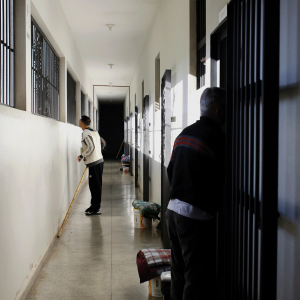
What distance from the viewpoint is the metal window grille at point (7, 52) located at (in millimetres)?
2717

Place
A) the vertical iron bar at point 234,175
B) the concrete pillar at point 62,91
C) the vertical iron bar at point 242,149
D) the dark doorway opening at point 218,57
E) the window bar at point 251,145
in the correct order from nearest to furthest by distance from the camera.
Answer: the window bar at point 251,145, the vertical iron bar at point 242,149, the vertical iron bar at point 234,175, the dark doorway opening at point 218,57, the concrete pillar at point 62,91

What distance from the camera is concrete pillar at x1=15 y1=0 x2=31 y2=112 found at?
2.98 metres

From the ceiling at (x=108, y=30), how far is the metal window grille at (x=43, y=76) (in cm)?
101

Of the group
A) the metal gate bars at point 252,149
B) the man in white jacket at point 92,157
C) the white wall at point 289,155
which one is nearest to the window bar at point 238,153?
the metal gate bars at point 252,149

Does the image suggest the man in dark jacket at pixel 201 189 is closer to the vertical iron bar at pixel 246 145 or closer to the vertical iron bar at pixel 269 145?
the vertical iron bar at pixel 246 145

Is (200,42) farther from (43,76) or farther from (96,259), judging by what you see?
(96,259)

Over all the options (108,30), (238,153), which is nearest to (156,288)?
(238,153)

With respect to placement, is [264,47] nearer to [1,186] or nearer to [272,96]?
[272,96]

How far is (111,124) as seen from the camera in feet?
76.5

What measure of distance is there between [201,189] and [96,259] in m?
2.41

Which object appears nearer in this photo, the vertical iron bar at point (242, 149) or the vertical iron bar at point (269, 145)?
the vertical iron bar at point (269, 145)

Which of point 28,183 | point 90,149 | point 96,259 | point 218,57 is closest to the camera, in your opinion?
point 218,57

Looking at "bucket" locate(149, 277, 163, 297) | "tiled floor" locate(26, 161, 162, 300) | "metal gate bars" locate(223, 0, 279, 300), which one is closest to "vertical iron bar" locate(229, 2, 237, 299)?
"metal gate bars" locate(223, 0, 279, 300)

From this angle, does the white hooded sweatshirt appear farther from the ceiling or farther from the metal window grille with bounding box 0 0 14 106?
the metal window grille with bounding box 0 0 14 106
